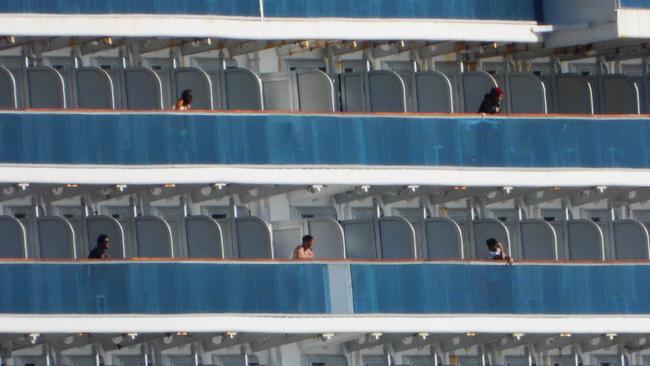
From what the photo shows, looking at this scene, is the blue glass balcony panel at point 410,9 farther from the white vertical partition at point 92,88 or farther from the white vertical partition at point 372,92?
the white vertical partition at point 92,88

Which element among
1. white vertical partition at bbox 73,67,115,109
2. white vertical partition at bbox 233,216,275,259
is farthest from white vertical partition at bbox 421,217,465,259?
white vertical partition at bbox 73,67,115,109

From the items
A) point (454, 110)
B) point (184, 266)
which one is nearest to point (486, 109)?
point (454, 110)

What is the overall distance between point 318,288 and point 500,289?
3267 mm

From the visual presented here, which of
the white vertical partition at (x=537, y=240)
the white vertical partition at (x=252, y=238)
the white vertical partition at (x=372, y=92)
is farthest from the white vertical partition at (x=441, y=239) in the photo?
the white vertical partition at (x=252, y=238)

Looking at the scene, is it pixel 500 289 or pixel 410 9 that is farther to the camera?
pixel 410 9

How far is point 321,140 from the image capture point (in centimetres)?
6900

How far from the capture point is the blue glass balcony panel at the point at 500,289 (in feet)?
225

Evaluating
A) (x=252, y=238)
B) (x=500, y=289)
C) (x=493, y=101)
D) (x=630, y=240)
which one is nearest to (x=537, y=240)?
(x=630, y=240)

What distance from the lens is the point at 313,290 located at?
68.1 metres

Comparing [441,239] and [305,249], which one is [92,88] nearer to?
[305,249]

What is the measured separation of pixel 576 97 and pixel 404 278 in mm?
5811

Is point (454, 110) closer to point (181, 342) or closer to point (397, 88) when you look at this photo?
point (397, 88)

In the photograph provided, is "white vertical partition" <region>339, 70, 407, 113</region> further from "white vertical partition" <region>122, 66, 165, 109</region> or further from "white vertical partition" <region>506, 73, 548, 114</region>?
"white vertical partition" <region>122, 66, 165, 109</region>

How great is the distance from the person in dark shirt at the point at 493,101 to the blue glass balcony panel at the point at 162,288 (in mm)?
4638
